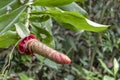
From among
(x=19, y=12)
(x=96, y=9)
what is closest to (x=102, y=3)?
(x=96, y=9)

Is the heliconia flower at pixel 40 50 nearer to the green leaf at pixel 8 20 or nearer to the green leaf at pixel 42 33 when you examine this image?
the green leaf at pixel 8 20

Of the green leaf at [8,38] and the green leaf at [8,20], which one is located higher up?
the green leaf at [8,20]

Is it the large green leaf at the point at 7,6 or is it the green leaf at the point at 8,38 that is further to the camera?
the large green leaf at the point at 7,6

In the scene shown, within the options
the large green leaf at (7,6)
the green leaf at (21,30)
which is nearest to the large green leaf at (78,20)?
the green leaf at (21,30)

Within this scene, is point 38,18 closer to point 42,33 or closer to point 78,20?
point 42,33


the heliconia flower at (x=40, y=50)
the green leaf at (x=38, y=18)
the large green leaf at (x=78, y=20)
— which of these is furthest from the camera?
the green leaf at (x=38, y=18)

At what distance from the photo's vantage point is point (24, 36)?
0.76 metres

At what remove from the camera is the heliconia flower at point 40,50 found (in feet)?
1.82

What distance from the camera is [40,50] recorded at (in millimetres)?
604

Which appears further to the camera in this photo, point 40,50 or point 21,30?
point 21,30

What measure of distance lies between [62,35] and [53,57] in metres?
1.71

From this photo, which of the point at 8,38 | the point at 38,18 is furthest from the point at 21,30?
the point at 38,18

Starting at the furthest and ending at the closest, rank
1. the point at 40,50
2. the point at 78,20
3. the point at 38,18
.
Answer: the point at 38,18, the point at 78,20, the point at 40,50

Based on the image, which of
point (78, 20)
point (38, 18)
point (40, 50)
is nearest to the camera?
point (40, 50)
